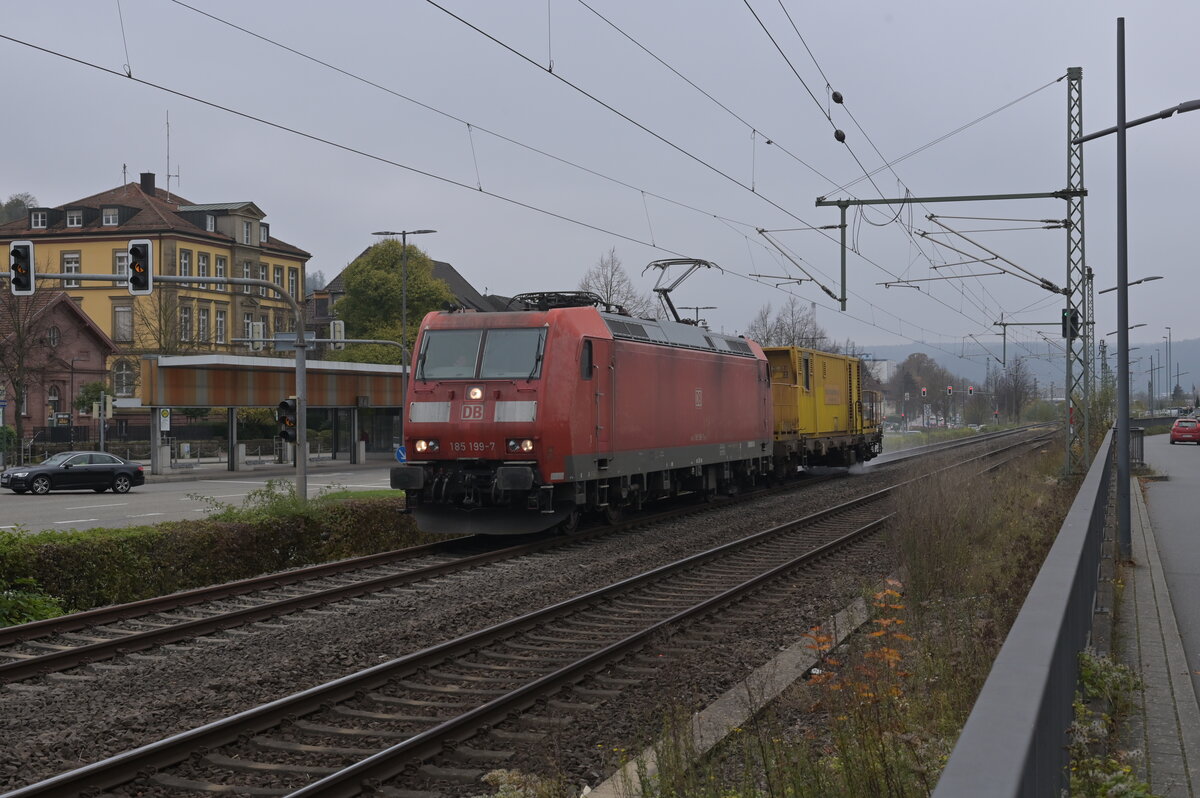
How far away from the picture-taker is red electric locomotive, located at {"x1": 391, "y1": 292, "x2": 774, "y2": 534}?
16078 mm

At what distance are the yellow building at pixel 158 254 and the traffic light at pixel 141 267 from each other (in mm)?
43256

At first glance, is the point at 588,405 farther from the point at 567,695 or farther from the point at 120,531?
the point at 567,695

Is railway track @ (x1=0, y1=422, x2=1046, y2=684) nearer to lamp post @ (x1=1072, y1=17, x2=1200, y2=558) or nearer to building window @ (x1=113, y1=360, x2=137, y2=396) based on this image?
lamp post @ (x1=1072, y1=17, x2=1200, y2=558)

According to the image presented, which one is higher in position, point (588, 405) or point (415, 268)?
point (415, 268)

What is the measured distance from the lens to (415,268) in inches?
2606

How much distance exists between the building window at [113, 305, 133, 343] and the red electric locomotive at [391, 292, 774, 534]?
58.3 m

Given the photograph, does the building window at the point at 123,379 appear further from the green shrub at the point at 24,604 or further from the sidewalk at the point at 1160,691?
the sidewalk at the point at 1160,691

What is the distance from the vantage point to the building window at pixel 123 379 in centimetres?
6175

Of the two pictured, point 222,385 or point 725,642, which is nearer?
point 725,642

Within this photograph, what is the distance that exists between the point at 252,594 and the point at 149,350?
5005 cm

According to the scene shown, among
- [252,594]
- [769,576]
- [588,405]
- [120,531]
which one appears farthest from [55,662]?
[588,405]

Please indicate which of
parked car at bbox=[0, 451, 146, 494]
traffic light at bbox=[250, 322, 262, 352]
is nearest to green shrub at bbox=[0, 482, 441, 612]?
parked car at bbox=[0, 451, 146, 494]

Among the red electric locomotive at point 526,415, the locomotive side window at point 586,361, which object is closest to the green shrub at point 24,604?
the red electric locomotive at point 526,415

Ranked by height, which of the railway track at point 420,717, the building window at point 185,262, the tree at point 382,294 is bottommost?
the railway track at point 420,717
